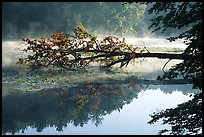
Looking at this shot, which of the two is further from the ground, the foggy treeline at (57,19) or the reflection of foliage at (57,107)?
the foggy treeline at (57,19)

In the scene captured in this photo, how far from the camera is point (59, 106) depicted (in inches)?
414

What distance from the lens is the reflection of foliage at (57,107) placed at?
9367 mm

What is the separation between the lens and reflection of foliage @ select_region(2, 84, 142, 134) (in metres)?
9.37

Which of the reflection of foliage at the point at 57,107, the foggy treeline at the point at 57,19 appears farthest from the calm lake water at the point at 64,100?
the foggy treeline at the point at 57,19

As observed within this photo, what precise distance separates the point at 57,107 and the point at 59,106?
11cm

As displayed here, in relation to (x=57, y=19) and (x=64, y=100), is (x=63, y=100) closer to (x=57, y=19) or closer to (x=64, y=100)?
(x=64, y=100)

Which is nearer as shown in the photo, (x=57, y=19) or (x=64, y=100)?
(x=64, y=100)

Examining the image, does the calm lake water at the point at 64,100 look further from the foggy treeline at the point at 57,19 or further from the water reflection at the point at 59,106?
the foggy treeline at the point at 57,19

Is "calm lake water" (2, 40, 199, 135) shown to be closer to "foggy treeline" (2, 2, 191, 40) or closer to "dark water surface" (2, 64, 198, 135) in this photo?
"dark water surface" (2, 64, 198, 135)

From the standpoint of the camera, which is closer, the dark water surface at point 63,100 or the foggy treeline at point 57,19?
the dark water surface at point 63,100

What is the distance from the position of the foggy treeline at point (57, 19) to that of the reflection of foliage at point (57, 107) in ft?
55.7

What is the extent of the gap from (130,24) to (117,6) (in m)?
2.39

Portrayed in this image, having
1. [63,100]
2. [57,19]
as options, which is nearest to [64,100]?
[63,100]

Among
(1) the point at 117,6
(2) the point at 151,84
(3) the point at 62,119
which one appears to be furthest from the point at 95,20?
(3) the point at 62,119
